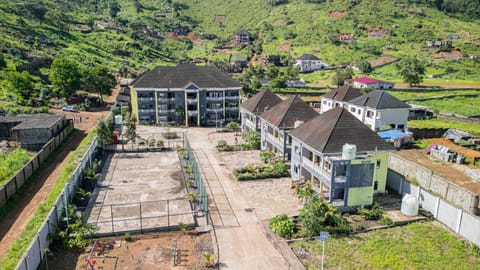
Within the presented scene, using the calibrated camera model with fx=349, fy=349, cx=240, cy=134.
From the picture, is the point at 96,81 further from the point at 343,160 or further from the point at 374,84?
the point at 374,84

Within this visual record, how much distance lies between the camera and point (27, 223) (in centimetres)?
2653

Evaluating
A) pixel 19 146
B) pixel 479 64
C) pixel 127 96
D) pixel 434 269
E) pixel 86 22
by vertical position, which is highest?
pixel 86 22

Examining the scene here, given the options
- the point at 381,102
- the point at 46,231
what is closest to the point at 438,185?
the point at 381,102

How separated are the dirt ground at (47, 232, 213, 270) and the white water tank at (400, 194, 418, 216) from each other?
53.0 feet

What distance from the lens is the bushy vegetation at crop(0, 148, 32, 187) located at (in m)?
33.8

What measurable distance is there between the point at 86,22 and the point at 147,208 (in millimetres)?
137333

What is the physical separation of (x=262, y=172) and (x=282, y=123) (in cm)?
660

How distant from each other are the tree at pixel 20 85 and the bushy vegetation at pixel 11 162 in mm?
23583

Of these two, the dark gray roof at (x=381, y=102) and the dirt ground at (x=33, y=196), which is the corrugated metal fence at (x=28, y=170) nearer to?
the dirt ground at (x=33, y=196)

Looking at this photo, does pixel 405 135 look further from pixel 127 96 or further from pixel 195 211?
pixel 127 96

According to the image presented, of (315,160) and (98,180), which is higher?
(315,160)

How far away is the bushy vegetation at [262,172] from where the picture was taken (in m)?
36.6

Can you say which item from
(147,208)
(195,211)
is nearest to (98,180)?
(147,208)

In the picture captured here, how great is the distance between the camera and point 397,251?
77.2ft
